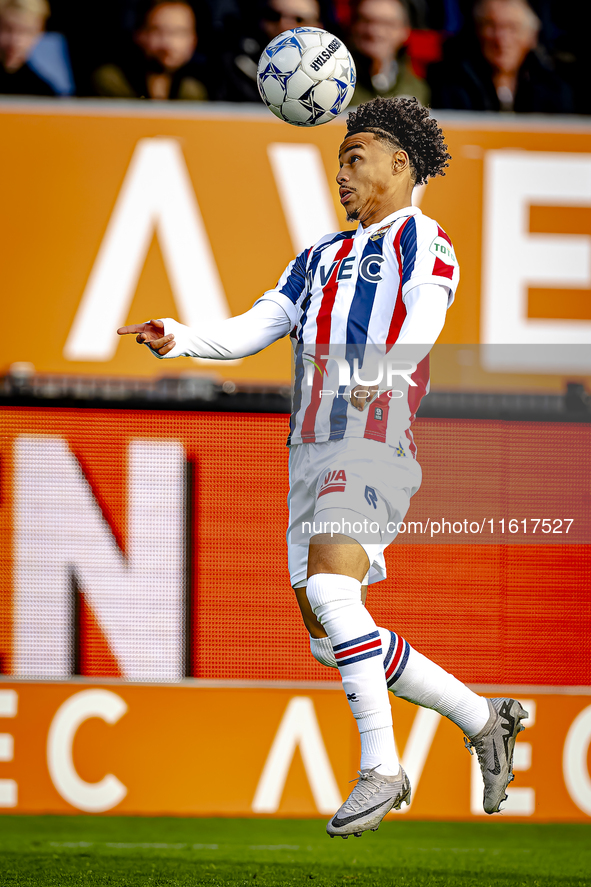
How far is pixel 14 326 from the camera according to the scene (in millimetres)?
5695

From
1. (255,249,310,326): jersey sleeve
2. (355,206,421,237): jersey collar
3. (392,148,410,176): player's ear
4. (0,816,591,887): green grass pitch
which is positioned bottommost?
(0,816,591,887): green grass pitch

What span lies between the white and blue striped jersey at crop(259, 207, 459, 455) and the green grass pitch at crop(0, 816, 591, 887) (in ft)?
5.69

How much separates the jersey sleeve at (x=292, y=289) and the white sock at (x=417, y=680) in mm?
980

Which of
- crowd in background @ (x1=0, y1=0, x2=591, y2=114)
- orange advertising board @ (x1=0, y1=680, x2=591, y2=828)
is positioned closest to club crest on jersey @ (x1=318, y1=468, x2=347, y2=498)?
orange advertising board @ (x1=0, y1=680, x2=591, y2=828)

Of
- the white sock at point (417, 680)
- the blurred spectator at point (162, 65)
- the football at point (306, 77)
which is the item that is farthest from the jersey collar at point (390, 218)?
the blurred spectator at point (162, 65)

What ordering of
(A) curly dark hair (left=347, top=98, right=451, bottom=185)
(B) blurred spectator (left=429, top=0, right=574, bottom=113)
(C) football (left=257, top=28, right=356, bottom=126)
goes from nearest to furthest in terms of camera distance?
(A) curly dark hair (left=347, top=98, right=451, bottom=185) → (C) football (left=257, top=28, right=356, bottom=126) → (B) blurred spectator (left=429, top=0, right=574, bottom=113)

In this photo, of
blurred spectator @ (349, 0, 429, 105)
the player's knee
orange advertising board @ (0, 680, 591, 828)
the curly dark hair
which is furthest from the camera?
blurred spectator @ (349, 0, 429, 105)

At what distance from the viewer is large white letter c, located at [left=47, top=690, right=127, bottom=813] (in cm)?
491

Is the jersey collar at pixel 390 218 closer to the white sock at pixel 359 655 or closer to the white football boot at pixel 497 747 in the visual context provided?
the white sock at pixel 359 655

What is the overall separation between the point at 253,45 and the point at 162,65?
50 centimetres

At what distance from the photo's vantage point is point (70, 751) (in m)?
4.91

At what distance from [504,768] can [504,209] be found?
136 inches

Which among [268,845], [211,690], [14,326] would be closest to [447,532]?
[211,690]

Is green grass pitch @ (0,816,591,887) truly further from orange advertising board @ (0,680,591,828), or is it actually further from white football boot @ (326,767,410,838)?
white football boot @ (326,767,410,838)
